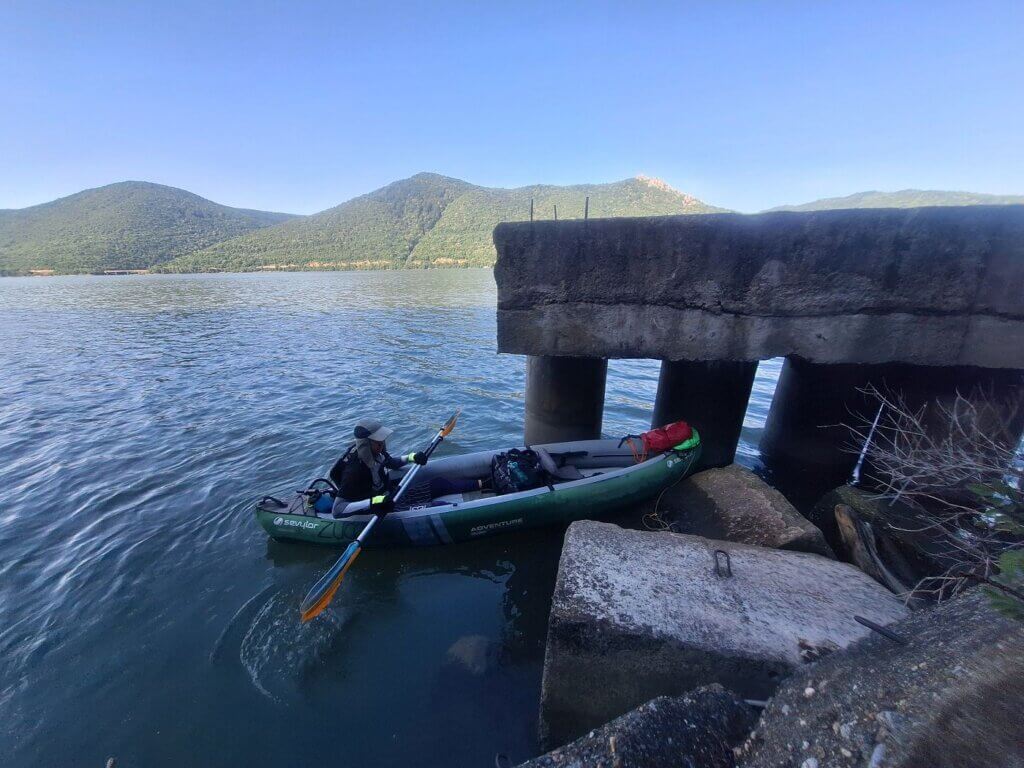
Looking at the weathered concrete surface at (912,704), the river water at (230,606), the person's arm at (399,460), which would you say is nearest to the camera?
the weathered concrete surface at (912,704)

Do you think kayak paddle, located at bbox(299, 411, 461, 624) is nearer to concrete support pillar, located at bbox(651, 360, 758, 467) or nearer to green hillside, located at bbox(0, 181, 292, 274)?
concrete support pillar, located at bbox(651, 360, 758, 467)

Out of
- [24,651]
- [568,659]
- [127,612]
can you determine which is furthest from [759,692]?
[24,651]

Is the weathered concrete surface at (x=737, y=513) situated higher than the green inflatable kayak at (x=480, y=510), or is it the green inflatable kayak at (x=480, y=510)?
the weathered concrete surface at (x=737, y=513)

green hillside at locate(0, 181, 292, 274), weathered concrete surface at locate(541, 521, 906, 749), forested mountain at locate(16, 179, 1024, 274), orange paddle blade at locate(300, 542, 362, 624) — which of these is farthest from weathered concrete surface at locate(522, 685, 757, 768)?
green hillside at locate(0, 181, 292, 274)

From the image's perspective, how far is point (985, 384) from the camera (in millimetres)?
4887

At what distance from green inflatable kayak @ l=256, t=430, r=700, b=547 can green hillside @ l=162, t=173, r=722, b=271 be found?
94.1 metres

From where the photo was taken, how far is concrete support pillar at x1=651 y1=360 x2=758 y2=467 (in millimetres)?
6164

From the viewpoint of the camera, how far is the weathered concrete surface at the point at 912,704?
1.42 meters

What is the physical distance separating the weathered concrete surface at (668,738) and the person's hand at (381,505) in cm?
382

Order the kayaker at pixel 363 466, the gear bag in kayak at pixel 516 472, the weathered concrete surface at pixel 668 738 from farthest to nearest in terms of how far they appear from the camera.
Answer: the gear bag in kayak at pixel 516 472 < the kayaker at pixel 363 466 < the weathered concrete surface at pixel 668 738

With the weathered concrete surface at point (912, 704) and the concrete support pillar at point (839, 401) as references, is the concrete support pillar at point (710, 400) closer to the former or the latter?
the concrete support pillar at point (839, 401)

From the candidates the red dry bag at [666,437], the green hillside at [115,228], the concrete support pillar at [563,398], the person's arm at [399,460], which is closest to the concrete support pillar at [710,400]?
the red dry bag at [666,437]

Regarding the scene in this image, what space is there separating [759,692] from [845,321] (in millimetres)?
3693

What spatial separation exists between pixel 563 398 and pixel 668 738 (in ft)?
16.7
